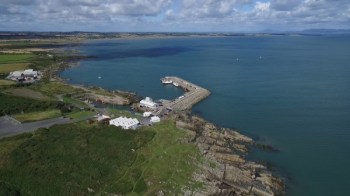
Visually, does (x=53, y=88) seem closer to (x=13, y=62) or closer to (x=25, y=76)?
(x=25, y=76)

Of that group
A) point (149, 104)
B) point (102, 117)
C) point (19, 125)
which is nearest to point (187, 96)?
point (149, 104)

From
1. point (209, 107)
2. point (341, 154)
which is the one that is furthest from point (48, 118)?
point (341, 154)

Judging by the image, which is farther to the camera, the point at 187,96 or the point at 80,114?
the point at 187,96

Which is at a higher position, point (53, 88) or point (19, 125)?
point (19, 125)

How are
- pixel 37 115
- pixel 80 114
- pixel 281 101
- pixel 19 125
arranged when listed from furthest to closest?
pixel 281 101
pixel 80 114
pixel 37 115
pixel 19 125

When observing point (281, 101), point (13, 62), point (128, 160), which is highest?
point (128, 160)

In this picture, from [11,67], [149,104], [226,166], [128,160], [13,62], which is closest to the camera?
[128,160]
